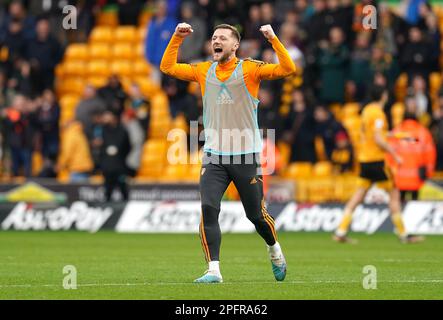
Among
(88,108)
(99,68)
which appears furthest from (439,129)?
(99,68)

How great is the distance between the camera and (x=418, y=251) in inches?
731

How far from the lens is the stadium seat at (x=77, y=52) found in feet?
105

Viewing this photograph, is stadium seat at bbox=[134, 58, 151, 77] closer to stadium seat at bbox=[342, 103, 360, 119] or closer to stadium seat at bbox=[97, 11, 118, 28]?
stadium seat at bbox=[97, 11, 118, 28]

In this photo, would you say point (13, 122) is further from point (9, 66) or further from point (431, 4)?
point (431, 4)

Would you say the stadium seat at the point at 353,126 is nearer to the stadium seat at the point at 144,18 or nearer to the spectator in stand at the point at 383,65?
the spectator in stand at the point at 383,65

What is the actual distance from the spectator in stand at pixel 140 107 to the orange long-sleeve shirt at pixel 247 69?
14.8 meters

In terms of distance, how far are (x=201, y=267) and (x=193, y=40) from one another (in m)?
13.4

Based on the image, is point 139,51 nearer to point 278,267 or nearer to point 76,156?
point 76,156

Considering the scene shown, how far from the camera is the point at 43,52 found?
29703 mm

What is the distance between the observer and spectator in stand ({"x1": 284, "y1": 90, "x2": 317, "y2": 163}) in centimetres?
2614

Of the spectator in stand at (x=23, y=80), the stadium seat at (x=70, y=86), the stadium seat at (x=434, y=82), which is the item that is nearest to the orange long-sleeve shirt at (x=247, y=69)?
the stadium seat at (x=434, y=82)
